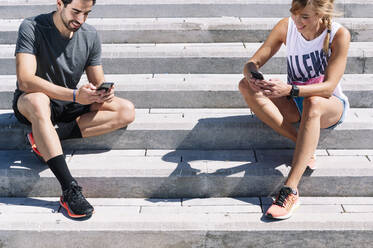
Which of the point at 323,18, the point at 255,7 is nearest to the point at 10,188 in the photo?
the point at 323,18

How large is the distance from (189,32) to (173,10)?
477 mm

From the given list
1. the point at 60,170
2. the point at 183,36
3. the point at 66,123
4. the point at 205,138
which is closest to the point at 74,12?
the point at 66,123

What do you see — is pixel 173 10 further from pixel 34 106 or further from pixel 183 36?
pixel 34 106

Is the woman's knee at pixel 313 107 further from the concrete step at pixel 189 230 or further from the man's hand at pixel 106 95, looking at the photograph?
the man's hand at pixel 106 95

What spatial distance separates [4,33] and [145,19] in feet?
4.71

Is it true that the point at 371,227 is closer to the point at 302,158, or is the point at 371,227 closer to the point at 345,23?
the point at 302,158

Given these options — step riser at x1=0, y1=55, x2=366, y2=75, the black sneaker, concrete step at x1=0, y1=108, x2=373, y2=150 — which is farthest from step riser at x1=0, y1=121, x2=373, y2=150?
step riser at x1=0, y1=55, x2=366, y2=75

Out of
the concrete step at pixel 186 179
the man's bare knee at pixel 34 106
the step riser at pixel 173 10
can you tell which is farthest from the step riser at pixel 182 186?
the step riser at pixel 173 10

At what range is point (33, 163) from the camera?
3.77 meters

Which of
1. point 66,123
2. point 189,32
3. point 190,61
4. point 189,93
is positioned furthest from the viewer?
point 189,32

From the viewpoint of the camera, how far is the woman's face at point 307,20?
3316 mm

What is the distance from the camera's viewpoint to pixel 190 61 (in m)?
4.64

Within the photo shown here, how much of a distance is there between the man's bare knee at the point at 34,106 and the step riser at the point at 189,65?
1.28 m

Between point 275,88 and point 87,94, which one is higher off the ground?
point 275,88
